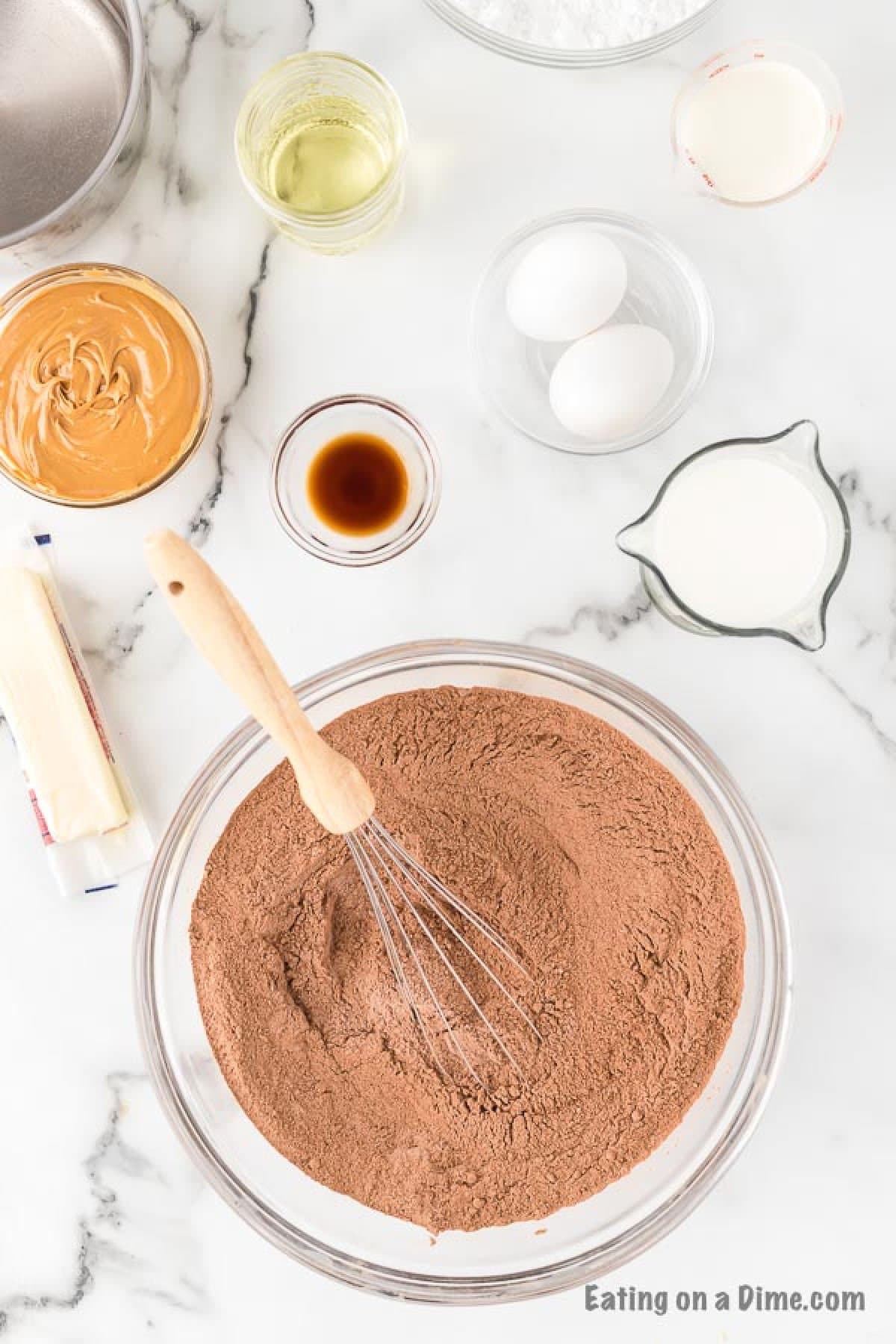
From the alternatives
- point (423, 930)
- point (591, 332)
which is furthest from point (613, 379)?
point (423, 930)

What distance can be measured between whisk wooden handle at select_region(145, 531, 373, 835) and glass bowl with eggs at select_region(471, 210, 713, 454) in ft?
1.44

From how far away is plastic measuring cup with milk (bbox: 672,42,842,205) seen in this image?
1.06 metres

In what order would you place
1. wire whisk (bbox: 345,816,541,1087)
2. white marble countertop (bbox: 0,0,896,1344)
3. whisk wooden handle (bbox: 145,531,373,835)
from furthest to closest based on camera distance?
white marble countertop (bbox: 0,0,896,1344), wire whisk (bbox: 345,816,541,1087), whisk wooden handle (bbox: 145,531,373,835)

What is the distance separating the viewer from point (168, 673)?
1106 mm

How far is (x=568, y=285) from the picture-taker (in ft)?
3.34

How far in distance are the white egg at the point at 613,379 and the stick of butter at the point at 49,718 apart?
55 centimetres

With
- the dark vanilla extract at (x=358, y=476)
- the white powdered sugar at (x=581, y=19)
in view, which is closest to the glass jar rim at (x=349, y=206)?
the white powdered sugar at (x=581, y=19)

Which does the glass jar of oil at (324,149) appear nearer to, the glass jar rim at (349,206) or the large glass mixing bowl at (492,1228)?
the glass jar rim at (349,206)

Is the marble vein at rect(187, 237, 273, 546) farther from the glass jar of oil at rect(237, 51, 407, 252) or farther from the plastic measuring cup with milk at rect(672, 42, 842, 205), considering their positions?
the plastic measuring cup with milk at rect(672, 42, 842, 205)

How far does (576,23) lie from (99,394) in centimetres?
58

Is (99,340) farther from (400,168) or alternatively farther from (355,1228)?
(355,1228)

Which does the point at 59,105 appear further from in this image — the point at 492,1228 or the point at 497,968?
the point at 492,1228

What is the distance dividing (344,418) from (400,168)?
0.80 ft

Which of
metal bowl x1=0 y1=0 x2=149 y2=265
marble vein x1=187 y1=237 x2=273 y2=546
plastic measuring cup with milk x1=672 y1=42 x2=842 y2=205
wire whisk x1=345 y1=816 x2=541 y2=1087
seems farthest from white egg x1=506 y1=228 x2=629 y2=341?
wire whisk x1=345 y1=816 x2=541 y2=1087
